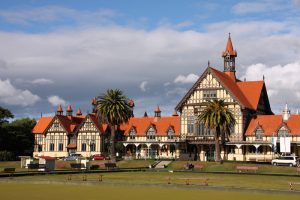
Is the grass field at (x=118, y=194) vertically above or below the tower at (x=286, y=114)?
below

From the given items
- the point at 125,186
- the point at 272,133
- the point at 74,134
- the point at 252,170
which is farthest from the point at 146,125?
the point at 125,186

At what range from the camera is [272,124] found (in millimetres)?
88500

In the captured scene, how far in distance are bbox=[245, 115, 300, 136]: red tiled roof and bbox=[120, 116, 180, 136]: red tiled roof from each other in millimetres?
14614

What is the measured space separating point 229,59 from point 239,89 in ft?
22.5

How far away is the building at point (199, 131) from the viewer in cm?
8769

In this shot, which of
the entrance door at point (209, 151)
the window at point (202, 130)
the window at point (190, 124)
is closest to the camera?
the entrance door at point (209, 151)

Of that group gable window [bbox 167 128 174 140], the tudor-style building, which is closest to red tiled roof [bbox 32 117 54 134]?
gable window [bbox 167 128 174 140]

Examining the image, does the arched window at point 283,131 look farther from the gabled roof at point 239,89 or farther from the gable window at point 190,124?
the gable window at point 190,124

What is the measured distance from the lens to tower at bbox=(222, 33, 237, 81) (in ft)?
323

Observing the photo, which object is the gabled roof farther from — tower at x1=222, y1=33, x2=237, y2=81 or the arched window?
the arched window

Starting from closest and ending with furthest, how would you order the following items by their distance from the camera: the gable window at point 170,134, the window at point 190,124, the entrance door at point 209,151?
1. the entrance door at point 209,151
2. the window at point 190,124
3. the gable window at point 170,134

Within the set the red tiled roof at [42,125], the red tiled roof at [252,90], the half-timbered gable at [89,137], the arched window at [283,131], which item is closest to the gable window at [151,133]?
the half-timbered gable at [89,137]

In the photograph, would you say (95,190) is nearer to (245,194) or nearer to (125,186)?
(125,186)

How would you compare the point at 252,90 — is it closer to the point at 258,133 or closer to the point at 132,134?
the point at 258,133
